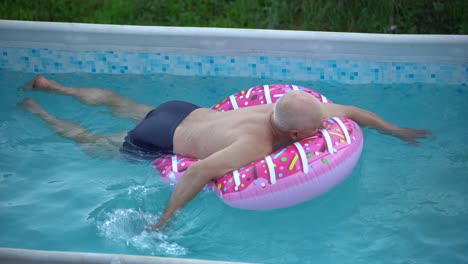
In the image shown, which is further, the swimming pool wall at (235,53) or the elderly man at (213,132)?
the swimming pool wall at (235,53)

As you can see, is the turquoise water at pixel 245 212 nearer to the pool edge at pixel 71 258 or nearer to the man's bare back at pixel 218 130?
the man's bare back at pixel 218 130

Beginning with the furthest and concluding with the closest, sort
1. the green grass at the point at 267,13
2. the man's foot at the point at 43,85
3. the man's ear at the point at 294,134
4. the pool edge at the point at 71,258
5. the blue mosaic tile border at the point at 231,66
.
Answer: the green grass at the point at 267,13 < the blue mosaic tile border at the point at 231,66 < the man's foot at the point at 43,85 < the man's ear at the point at 294,134 < the pool edge at the point at 71,258

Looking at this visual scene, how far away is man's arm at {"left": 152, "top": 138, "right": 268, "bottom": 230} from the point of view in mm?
3766

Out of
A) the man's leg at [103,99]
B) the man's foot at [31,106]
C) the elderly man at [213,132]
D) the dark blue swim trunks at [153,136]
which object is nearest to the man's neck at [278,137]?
the elderly man at [213,132]

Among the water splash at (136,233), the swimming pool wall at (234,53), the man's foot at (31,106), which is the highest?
the swimming pool wall at (234,53)

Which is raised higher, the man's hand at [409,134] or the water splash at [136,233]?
the man's hand at [409,134]

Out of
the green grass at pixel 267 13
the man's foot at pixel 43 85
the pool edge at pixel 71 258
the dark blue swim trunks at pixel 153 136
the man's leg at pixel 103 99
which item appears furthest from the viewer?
the green grass at pixel 267 13

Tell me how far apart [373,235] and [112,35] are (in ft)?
9.93

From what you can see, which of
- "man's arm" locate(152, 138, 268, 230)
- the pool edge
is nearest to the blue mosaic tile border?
"man's arm" locate(152, 138, 268, 230)

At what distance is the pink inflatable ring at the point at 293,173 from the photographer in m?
3.77

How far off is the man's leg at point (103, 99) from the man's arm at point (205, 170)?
48.2 inches

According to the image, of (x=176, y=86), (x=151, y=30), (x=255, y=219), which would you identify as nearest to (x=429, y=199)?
(x=255, y=219)

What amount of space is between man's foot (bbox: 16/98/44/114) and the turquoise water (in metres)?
0.08

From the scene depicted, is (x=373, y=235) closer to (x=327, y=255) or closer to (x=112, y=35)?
(x=327, y=255)
